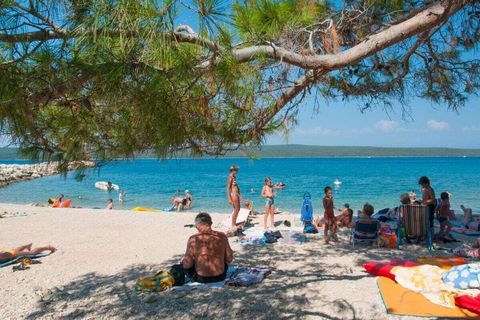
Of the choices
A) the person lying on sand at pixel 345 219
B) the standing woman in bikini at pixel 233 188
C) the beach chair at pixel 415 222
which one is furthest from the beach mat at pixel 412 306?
the person lying on sand at pixel 345 219

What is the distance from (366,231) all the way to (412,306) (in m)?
2.51

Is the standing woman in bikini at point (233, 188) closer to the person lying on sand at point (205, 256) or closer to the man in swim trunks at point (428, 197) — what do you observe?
the person lying on sand at point (205, 256)

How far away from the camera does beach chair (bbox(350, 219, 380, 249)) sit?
5.68m

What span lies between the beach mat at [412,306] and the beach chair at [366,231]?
2.03 m

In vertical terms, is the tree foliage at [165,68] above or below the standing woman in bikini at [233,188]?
above

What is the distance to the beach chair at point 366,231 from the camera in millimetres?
5684

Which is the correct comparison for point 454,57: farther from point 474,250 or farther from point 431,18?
point 474,250

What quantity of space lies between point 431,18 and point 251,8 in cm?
104

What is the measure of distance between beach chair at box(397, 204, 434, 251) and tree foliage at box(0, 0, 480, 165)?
9.97 feet

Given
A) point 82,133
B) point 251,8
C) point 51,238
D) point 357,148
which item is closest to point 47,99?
point 82,133

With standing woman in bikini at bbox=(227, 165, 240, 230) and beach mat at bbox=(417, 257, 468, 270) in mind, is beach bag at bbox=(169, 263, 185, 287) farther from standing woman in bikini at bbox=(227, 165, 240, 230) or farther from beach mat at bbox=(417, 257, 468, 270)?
beach mat at bbox=(417, 257, 468, 270)

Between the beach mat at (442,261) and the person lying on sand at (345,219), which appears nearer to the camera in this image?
the beach mat at (442,261)

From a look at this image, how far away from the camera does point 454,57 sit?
3932mm

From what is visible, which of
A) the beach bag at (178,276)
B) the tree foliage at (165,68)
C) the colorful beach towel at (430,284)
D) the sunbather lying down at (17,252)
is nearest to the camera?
the tree foliage at (165,68)
